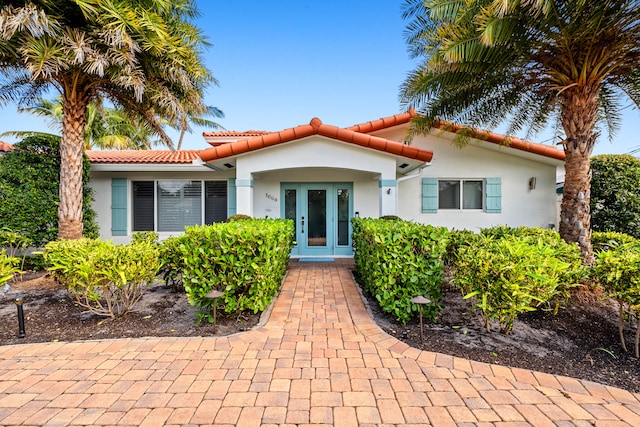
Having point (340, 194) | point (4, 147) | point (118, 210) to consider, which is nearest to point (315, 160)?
point (340, 194)

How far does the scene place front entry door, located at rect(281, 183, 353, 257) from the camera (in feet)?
31.6

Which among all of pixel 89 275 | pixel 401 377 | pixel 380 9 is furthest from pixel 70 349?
pixel 380 9

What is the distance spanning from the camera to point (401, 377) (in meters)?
2.88

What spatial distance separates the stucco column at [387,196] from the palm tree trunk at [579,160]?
144 inches

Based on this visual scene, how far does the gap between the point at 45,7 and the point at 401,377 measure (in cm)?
942

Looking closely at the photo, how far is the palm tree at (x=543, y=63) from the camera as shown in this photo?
5.05 m

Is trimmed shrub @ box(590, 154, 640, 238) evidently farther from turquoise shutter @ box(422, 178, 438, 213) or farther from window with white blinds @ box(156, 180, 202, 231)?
window with white blinds @ box(156, 180, 202, 231)

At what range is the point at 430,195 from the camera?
32.0 ft

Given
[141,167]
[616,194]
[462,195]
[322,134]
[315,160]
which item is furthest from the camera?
[462,195]

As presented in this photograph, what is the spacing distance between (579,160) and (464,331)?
4.74 metres

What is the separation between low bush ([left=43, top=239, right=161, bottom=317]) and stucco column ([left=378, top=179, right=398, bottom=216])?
5.52m

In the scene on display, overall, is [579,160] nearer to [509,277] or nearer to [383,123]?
[509,277]

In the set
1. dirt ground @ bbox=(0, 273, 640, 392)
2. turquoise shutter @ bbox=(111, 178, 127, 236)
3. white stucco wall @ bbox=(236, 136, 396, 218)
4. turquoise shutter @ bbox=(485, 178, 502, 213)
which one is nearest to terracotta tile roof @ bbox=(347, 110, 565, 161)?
turquoise shutter @ bbox=(485, 178, 502, 213)

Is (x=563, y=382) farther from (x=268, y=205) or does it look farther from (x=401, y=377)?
(x=268, y=205)
